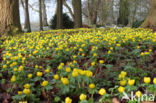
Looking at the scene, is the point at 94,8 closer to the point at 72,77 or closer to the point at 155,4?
the point at 155,4

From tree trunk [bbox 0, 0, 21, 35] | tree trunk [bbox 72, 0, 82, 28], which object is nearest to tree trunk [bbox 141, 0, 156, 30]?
tree trunk [bbox 72, 0, 82, 28]

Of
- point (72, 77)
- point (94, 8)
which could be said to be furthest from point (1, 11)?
point (94, 8)

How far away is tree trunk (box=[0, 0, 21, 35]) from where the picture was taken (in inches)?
208

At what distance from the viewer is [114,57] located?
2598 millimetres

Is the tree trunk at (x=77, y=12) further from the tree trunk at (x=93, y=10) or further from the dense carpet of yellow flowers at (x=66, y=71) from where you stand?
the tree trunk at (x=93, y=10)

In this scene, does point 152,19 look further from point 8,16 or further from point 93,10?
point 93,10

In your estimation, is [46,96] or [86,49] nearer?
[46,96]

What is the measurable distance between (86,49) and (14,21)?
388 cm

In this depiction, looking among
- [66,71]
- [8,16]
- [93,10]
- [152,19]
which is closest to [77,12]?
[152,19]

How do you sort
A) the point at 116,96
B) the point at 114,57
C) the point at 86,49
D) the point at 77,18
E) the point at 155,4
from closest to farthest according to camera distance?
the point at 116,96, the point at 114,57, the point at 86,49, the point at 155,4, the point at 77,18

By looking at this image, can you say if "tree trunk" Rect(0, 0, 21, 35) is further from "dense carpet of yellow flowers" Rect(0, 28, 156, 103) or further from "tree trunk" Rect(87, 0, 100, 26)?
"tree trunk" Rect(87, 0, 100, 26)

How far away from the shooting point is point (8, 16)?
5.41 meters

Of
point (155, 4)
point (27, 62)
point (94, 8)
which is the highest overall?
point (94, 8)

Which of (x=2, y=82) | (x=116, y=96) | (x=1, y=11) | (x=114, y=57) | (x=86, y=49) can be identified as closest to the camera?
(x=116, y=96)
